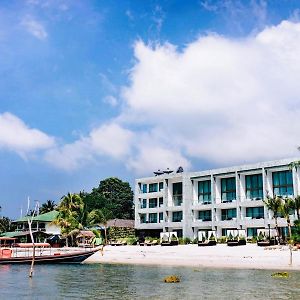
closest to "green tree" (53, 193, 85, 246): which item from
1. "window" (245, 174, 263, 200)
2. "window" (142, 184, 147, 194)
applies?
"window" (142, 184, 147, 194)

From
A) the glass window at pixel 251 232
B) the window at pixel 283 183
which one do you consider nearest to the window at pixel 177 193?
the glass window at pixel 251 232

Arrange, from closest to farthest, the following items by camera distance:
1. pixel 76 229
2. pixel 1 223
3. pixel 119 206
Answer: pixel 76 229, pixel 1 223, pixel 119 206

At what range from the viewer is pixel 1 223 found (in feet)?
294

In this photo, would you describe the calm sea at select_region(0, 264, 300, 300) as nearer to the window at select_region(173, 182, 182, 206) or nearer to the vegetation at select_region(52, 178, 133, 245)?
the vegetation at select_region(52, 178, 133, 245)

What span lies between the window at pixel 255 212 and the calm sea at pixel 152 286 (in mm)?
25576

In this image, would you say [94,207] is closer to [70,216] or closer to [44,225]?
[44,225]

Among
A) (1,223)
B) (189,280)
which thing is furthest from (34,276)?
(1,223)

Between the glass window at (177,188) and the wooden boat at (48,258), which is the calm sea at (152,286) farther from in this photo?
the glass window at (177,188)

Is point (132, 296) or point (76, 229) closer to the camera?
point (132, 296)

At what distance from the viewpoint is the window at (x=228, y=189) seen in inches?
Result: 2613

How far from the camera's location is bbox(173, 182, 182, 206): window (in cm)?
7231

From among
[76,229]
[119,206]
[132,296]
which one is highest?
[119,206]

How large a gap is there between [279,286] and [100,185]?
89678mm

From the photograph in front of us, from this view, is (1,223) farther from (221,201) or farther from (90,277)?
(90,277)
